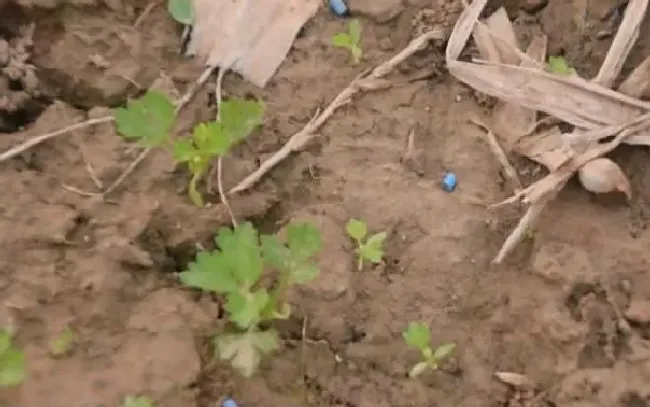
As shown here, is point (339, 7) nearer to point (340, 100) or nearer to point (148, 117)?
point (340, 100)

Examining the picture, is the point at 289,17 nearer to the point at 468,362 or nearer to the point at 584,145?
the point at 584,145

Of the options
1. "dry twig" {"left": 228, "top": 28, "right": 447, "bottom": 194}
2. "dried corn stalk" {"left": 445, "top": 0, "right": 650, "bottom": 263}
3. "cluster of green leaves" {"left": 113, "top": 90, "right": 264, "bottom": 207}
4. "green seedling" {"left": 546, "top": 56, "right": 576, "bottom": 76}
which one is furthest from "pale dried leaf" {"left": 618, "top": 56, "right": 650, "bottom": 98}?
"cluster of green leaves" {"left": 113, "top": 90, "right": 264, "bottom": 207}

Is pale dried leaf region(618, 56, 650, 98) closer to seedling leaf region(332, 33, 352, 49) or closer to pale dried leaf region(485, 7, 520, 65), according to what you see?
pale dried leaf region(485, 7, 520, 65)

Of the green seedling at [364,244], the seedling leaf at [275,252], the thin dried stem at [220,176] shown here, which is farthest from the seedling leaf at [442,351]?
the thin dried stem at [220,176]

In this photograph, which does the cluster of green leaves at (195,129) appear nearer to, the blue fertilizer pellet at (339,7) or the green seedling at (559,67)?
the blue fertilizer pellet at (339,7)

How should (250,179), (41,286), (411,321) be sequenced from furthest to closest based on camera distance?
1. (250,179)
2. (411,321)
3. (41,286)

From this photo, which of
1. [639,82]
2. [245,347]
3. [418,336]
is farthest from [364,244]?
[639,82]

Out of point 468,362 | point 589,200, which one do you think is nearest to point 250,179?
point 468,362
